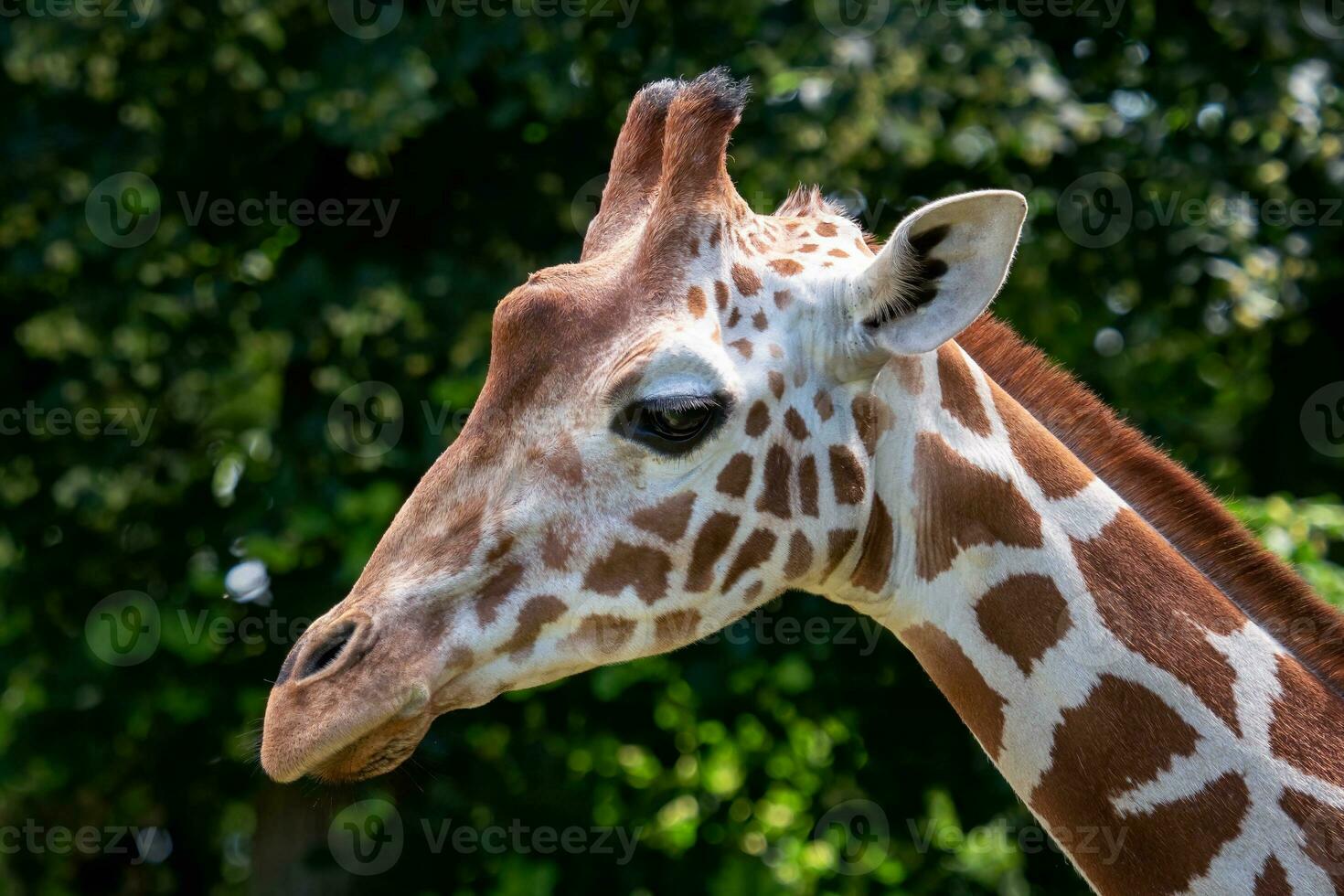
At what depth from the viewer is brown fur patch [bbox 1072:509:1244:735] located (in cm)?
257

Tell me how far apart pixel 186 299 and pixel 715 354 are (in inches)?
199

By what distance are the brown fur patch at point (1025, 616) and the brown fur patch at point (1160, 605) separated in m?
0.08

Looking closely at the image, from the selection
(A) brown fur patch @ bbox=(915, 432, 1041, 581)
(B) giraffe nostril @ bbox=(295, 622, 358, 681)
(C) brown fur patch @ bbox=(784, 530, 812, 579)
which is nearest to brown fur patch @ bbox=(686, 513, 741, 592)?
(C) brown fur patch @ bbox=(784, 530, 812, 579)

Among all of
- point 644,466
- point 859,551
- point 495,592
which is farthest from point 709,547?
point 495,592

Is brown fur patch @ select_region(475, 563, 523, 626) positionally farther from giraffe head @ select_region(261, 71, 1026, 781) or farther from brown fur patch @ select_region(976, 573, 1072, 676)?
brown fur patch @ select_region(976, 573, 1072, 676)

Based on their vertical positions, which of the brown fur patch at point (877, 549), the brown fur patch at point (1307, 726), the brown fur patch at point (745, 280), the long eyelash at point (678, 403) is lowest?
the brown fur patch at point (1307, 726)

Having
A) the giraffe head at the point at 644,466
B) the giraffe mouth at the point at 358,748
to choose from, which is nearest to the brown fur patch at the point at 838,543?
the giraffe head at the point at 644,466

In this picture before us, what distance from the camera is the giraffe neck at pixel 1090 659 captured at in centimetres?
249

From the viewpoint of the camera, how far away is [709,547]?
106 inches

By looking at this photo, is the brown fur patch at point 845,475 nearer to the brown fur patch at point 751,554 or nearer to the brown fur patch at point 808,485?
the brown fur patch at point 808,485

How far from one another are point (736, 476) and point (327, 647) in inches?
32.0

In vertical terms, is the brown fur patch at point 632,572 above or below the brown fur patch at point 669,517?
below

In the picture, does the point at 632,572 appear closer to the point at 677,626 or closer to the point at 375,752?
the point at 677,626

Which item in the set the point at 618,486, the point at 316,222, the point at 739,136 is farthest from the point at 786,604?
the point at 618,486
